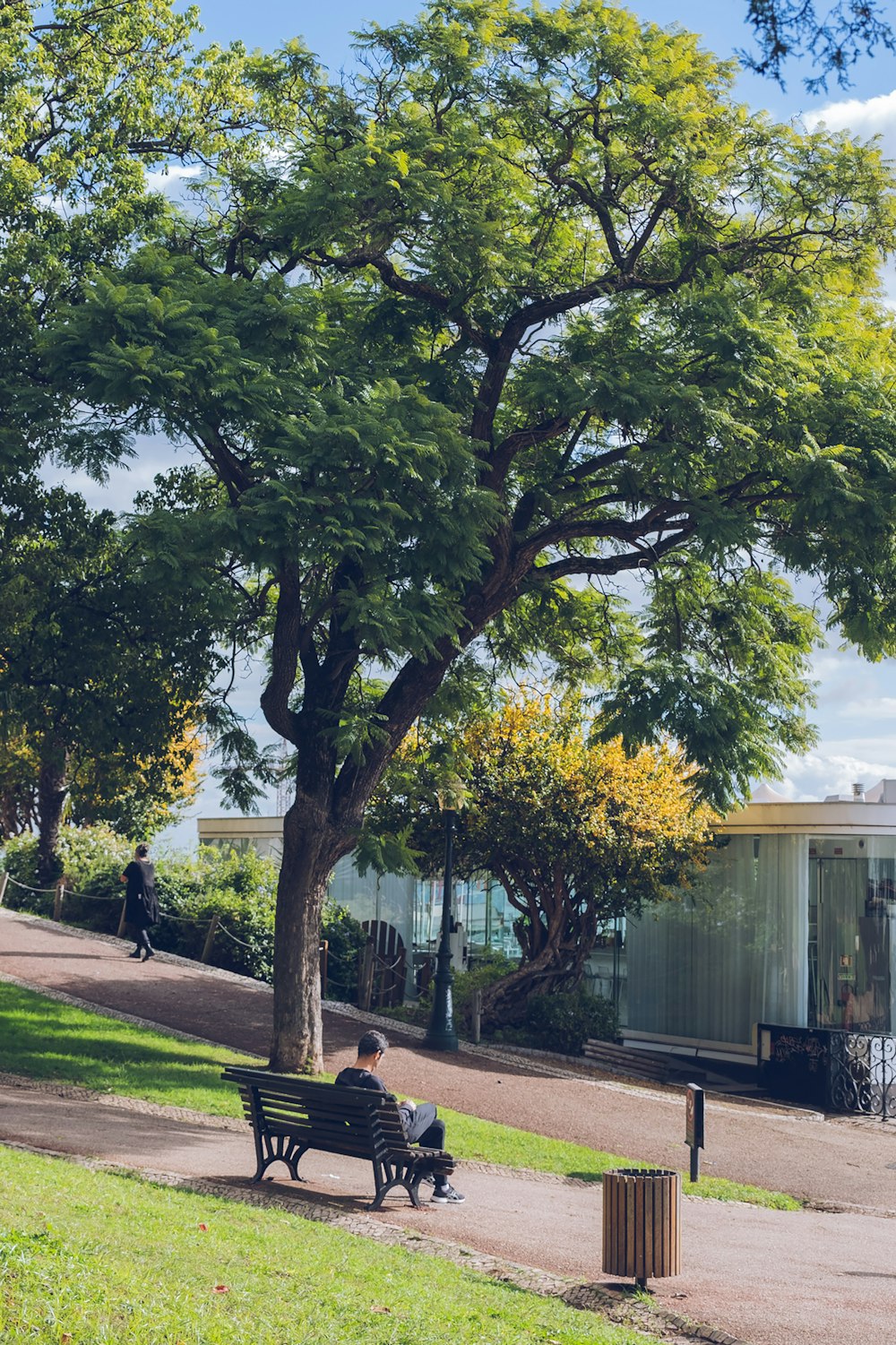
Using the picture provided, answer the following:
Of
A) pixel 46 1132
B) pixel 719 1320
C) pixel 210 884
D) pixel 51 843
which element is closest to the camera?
pixel 719 1320

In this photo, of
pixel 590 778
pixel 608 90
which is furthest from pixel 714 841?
pixel 608 90

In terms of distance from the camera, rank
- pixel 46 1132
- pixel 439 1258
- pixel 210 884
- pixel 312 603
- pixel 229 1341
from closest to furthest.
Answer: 1. pixel 229 1341
2. pixel 439 1258
3. pixel 46 1132
4. pixel 312 603
5. pixel 210 884

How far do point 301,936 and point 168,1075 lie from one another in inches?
87.5

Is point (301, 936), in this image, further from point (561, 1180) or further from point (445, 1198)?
point (445, 1198)

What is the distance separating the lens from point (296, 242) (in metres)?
15.0

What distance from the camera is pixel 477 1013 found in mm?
21469

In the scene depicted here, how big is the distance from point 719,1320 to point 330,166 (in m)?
11.6

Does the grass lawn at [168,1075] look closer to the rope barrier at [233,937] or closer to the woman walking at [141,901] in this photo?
the woman walking at [141,901]

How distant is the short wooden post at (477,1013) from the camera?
2139 centimetres

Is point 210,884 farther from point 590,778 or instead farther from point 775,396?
point 775,396

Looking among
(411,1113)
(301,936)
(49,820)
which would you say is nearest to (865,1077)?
(301,936)

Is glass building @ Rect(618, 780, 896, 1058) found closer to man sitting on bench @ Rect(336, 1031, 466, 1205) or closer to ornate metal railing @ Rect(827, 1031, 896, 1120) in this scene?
ornate metal railing @ Rect(827, 1031, 896, 1120)

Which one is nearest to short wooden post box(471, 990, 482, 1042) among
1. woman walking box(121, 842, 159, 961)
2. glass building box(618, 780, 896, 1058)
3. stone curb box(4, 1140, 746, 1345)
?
glass building box(618, 780, 896, 1058)

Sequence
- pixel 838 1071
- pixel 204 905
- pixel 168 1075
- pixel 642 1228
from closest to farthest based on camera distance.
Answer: pixel 642 1228
pixel 168 1075
pixel 838 1071
pixel 204 905
